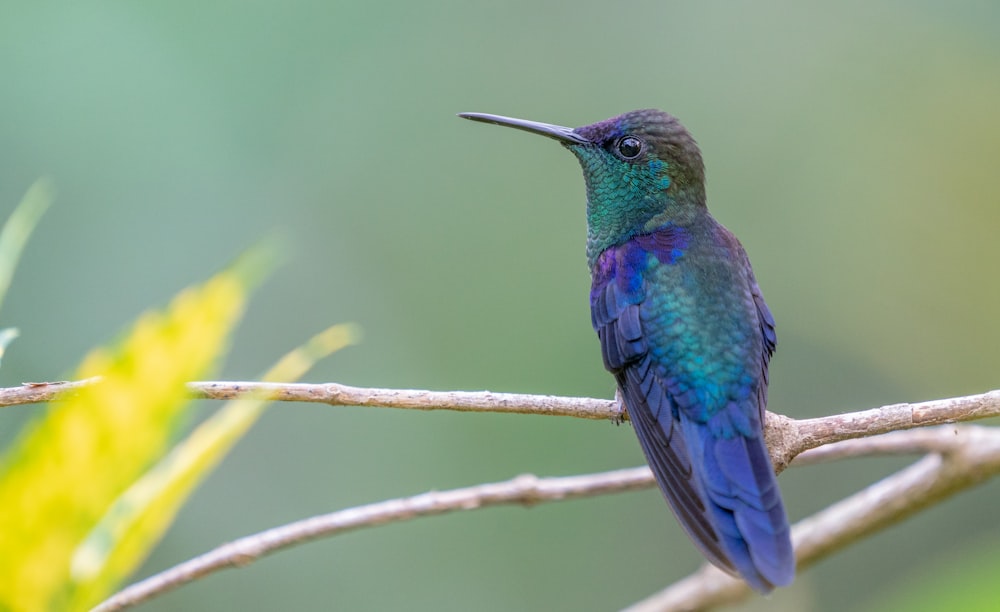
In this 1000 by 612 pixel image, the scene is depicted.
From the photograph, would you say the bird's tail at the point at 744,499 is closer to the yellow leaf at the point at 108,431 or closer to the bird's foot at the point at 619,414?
the bird's foot at the point at 619,414

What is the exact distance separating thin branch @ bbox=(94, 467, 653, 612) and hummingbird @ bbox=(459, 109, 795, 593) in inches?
6.9

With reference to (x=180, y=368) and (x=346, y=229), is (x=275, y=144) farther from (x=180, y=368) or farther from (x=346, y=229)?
(x=180, y=368)

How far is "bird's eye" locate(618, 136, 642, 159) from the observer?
3549 mm

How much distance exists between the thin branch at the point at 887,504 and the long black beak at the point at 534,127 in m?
1.56

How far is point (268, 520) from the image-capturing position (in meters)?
5.09

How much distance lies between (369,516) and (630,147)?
1.75 m

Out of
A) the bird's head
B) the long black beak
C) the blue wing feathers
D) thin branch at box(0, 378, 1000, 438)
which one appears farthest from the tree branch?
the long black beak

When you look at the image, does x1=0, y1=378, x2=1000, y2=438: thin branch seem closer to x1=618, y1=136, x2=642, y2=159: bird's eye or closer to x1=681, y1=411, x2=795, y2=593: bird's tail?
x1=681, y1=411, x2=795, y2=593: bird's tail

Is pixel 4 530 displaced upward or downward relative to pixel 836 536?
upward

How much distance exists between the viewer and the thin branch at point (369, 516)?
203 centimetres

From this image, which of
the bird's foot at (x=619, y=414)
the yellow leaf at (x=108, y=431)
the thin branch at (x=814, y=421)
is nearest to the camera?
the yellow leaf at (x=108, y=431)

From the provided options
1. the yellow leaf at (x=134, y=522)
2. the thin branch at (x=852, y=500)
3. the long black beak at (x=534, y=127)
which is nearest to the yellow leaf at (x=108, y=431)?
the yellow leaf at (x=134, y=522)

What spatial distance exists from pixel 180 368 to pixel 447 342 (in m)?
5.07

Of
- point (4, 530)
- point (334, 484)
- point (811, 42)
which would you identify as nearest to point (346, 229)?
point (334, 484)
